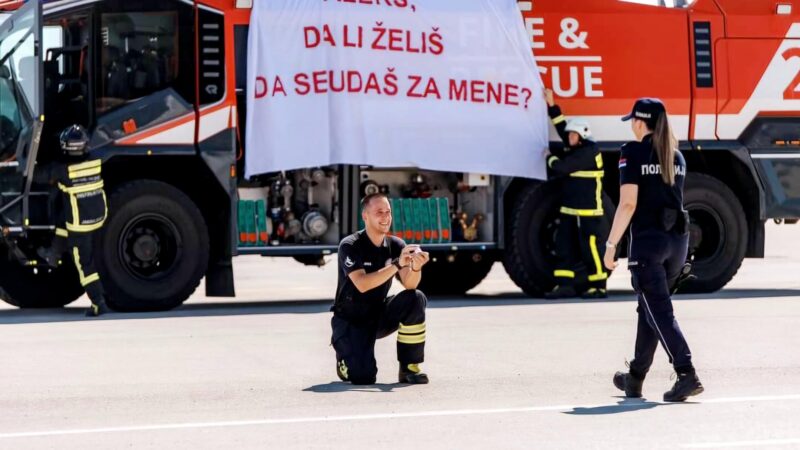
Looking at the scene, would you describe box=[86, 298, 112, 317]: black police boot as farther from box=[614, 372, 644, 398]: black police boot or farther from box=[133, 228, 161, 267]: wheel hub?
box=[614, 372, 644, 398]: black police boot

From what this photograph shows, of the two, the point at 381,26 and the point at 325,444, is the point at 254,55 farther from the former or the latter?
the point at 325,444

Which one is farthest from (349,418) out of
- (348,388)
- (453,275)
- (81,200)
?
(453,275)

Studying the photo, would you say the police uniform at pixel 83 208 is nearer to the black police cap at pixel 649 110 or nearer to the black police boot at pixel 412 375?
the black police boot at pixel 412 375

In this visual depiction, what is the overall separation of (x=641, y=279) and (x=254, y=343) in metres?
3.93

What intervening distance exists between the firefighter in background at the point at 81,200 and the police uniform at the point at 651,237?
653 centimetres

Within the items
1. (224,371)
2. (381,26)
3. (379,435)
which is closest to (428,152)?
(381,26)

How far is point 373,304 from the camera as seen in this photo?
396 inches

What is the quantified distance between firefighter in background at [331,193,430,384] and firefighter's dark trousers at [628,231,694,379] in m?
1.29

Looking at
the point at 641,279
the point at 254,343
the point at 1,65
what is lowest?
the point at 254,343

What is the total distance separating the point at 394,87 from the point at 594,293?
2.73 m

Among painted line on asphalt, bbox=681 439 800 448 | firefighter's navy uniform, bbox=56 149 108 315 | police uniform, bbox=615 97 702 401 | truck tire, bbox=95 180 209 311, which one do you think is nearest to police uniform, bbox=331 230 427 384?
police uniform, bbox=615 97 702 401

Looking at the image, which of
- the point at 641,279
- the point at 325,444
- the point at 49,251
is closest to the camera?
the point at 325,444

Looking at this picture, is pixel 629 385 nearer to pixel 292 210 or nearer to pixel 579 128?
pixel 292 210

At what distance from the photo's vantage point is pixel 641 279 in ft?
30.2
